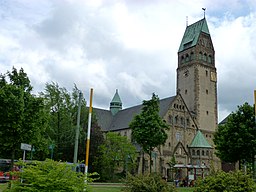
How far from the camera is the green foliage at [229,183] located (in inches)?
571

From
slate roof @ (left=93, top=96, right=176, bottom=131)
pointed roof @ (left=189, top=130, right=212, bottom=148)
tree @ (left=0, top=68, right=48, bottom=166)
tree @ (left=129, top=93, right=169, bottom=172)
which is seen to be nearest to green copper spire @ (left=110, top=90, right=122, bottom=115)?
slate roof @ (left=93, top=96, right=176, bottom=131)

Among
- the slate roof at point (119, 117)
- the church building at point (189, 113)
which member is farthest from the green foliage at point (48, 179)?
the slate roof at point (119, 117)

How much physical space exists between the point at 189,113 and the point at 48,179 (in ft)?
212

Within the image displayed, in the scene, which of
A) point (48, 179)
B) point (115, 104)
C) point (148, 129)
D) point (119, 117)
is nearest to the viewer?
point (48, 179)

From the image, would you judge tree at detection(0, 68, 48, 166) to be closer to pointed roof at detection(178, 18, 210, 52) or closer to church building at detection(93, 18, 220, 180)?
church building at detection(93, 18, 220, 180)

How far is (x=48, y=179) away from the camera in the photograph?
9.62 metres

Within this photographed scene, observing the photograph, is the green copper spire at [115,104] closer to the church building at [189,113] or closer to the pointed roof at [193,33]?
the church building at [189,113]

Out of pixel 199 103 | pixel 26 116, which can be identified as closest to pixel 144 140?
pixel 26 116

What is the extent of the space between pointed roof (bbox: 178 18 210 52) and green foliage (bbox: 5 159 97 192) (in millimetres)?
74625

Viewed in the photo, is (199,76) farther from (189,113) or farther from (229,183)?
(229,183)

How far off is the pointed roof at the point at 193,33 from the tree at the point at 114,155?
37.1 metres

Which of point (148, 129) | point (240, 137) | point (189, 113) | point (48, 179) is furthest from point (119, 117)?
point (48, 179)

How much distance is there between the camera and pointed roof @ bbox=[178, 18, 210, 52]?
82.8m

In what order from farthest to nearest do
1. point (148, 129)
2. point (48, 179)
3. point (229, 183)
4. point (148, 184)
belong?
point (148, 129), point (229, 183), point (148, 184), point (48, 179)
